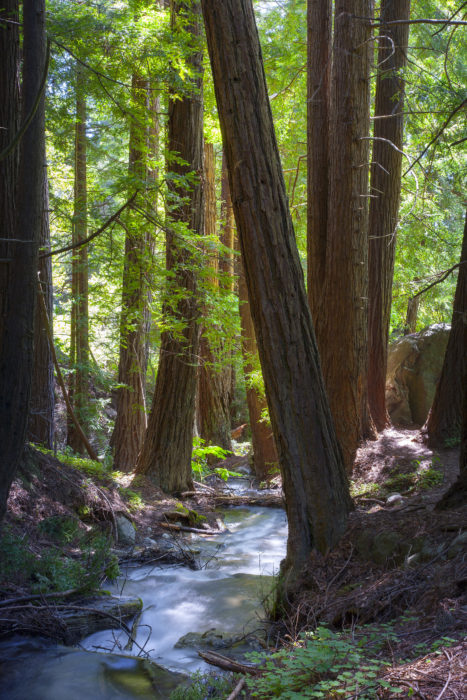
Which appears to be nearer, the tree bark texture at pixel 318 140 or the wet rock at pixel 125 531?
the wet rock at pixel 125 531

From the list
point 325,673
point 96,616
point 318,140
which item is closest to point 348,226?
point 318,140

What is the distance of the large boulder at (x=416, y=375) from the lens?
36.0ft

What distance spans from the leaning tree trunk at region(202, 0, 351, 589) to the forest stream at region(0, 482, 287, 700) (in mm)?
847

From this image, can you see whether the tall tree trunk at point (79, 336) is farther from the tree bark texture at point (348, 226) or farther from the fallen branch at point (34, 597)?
the fallen branch at point (34, 597)

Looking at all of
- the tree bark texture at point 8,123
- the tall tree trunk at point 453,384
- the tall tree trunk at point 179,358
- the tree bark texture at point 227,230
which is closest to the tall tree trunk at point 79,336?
the tree bark texture at point 227,230

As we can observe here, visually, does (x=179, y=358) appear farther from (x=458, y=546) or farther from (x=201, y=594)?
(x=458, y=546)

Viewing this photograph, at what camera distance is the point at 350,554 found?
4.41 metres

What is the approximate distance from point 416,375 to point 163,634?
8.05 meters

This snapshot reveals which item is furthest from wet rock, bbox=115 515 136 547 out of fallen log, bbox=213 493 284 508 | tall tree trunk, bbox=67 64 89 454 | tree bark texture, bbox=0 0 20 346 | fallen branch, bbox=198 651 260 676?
tall tree trunk, bbox=67 64 89 454

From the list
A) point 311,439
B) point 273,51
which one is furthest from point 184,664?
point 273,51

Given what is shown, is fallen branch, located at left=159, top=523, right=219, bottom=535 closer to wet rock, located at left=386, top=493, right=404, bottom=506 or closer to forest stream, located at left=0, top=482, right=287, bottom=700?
forest stream, located at left=0, top=482, right=287, bottom=700

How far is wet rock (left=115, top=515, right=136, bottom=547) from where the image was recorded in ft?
21.4

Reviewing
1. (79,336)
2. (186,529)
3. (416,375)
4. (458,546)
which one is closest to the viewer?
(458,546)

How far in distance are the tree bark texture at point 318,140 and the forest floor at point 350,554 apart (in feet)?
10.2
